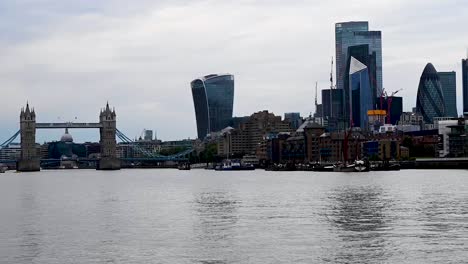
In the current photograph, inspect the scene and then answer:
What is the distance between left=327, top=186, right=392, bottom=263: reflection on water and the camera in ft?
110

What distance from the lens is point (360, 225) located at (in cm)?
4272

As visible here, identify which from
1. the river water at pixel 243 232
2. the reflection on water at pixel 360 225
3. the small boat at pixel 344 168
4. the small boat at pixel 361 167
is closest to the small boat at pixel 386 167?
the small boat at pixel 361 167

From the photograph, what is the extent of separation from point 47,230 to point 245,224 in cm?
938

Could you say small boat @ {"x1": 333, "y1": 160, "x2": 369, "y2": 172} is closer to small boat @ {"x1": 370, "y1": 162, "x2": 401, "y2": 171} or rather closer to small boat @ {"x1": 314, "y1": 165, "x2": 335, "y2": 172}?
small boat @ {"x1": 370, "y1": 162, "x2": 401, "y2": 171}

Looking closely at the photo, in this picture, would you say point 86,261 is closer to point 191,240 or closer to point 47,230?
point 191,240

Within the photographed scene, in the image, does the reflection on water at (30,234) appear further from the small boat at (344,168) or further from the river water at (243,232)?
the small boat at (344,168)

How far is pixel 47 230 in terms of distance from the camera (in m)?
43.7

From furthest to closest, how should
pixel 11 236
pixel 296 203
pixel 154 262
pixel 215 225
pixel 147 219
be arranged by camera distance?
pixel 296 203, pixel 147 219, pixel 215 225, pixel 11 236, pixel 154 262

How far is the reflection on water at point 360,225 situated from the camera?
3350 cm

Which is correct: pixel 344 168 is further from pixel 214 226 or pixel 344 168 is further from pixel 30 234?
pixel 30 234

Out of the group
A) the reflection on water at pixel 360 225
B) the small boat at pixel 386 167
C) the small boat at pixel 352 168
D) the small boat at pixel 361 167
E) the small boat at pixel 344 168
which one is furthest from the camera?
the small boat at pixel 386 167

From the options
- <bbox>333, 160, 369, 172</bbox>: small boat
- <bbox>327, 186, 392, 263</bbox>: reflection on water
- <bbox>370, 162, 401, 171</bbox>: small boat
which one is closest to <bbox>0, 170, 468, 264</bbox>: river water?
<bbox>327, 186, 392, 263</bbox>: reflection on water

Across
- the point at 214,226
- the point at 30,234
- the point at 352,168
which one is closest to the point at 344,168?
the point at 352,168

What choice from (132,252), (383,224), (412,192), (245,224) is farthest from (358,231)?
(412,192)
